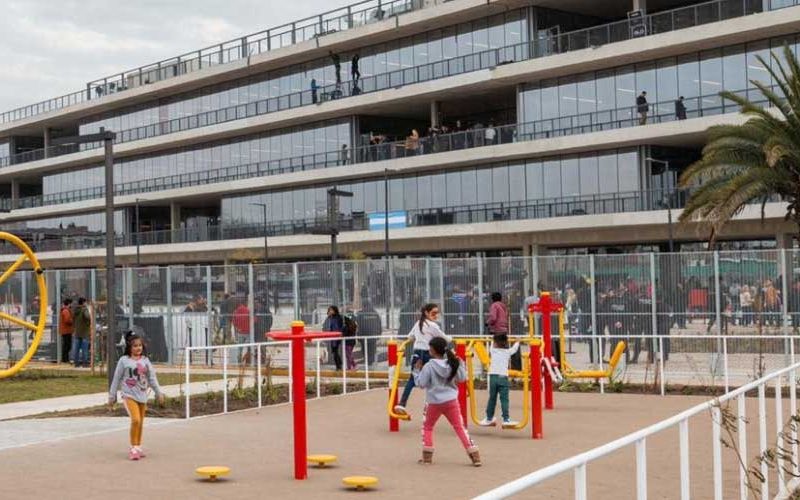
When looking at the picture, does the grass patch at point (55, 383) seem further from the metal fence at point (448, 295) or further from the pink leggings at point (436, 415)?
the pink leggings at point (436, 415)

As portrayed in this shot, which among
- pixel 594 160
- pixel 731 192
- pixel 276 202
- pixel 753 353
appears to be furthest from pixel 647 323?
pixel 276 202

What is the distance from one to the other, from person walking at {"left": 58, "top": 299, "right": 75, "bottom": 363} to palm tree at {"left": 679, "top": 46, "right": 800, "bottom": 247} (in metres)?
16.9

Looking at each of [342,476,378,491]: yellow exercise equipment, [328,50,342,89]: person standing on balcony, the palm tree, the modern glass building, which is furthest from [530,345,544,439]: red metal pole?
[328,50,342,89]: person standing on balcony

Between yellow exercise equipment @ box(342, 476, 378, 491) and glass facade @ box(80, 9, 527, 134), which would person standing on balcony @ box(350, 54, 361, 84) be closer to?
glass facade @ box(80, 9, 527, 134)

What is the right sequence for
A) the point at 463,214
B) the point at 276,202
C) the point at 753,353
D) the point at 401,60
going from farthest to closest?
the point at 276,202
the point at 401,60
the point at 463,214
the point at 753,353

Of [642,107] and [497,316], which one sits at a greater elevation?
[642,107]

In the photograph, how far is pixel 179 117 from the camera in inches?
2830

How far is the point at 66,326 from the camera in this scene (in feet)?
103

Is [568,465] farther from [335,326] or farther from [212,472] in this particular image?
[335,326]

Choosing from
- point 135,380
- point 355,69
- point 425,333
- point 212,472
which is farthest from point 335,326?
point 355,69

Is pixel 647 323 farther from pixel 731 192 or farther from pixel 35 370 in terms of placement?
pixel 35 370

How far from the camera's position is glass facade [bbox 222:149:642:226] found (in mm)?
48156

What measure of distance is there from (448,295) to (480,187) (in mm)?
26196

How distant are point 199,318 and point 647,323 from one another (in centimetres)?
1169
